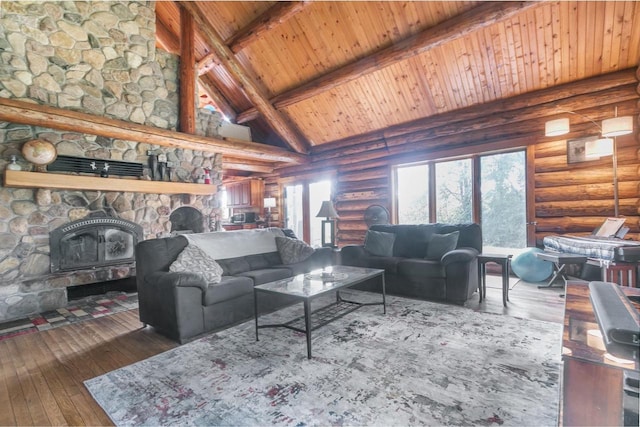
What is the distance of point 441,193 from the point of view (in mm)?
Answer: 5855

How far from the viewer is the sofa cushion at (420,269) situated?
3559mm

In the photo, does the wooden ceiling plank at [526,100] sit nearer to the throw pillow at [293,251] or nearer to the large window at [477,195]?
the large window at [477,195]

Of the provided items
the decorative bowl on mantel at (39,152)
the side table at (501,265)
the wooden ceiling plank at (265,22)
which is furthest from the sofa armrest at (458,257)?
the decorative bowl on mantel at (39,152)

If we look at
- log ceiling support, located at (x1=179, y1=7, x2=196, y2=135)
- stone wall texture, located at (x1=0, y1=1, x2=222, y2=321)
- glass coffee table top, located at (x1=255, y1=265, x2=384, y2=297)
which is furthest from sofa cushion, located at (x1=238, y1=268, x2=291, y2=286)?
log ceiling support, located at (x1=179, y1=7, x2=196, y2=135)

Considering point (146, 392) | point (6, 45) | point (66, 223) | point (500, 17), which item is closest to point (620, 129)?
point (500, 17)

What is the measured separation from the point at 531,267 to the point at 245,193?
797 cm

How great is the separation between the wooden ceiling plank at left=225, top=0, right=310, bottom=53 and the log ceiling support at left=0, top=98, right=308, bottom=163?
5.98 ft

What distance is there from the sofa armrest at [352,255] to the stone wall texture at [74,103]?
3061 mm

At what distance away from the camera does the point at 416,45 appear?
442 centimetres

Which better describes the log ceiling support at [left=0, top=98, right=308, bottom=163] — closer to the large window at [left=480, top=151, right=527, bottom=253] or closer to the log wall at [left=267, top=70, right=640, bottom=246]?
the log wall at [left=267, top=70, right=640, bottom=246]

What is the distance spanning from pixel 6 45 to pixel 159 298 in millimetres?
3874

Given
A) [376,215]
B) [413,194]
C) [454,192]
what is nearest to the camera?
[454,192]

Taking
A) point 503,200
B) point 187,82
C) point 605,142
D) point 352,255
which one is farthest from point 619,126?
point 187,82

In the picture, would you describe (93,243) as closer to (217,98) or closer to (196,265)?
(196,265)
